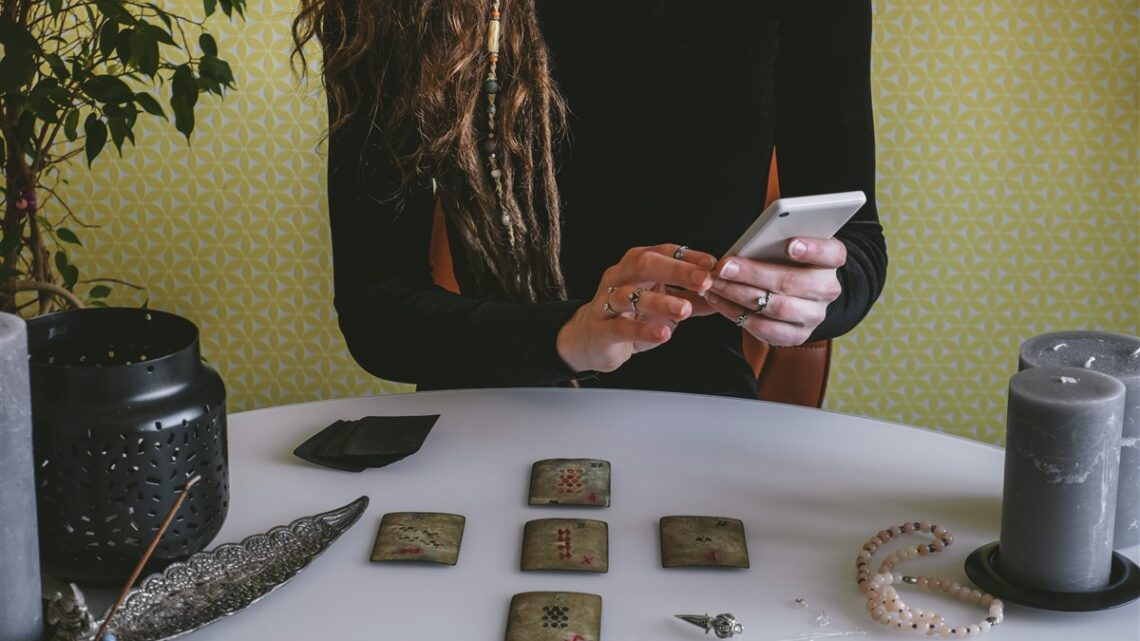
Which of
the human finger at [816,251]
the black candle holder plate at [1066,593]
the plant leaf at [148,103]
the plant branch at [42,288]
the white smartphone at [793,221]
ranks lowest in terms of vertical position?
the plant branch at [42,288]

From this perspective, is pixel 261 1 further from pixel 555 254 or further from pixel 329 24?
pixel 555 254

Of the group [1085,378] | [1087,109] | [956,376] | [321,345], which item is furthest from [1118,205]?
[1085,378]

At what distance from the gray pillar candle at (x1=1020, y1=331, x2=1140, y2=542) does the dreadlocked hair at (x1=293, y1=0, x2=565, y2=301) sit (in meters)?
0.67

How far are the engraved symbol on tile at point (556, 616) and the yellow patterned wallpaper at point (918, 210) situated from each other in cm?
207

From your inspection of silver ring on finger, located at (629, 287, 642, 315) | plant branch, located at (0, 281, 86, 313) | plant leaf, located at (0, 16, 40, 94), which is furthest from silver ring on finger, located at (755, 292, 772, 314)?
plant branch, located at (0, 281, 86, 313)

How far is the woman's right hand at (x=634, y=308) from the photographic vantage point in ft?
3.17

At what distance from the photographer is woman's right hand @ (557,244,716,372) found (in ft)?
3.17

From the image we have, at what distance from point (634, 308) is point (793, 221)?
0.21 meters

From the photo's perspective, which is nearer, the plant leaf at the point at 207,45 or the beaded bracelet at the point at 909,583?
the beaded bracelet at the point at 909,583

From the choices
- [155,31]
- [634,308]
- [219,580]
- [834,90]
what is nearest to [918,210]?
[834,90]

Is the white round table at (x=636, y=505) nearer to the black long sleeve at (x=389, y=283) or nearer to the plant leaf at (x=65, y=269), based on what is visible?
the black long sleeve at (x=389, y=283)

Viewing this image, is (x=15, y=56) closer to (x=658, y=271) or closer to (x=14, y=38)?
(x=14, y=38)

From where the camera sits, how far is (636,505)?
89cm

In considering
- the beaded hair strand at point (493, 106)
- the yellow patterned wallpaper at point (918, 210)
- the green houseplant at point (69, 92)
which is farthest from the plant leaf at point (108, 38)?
the beaded hair strand at point (493, 106)
